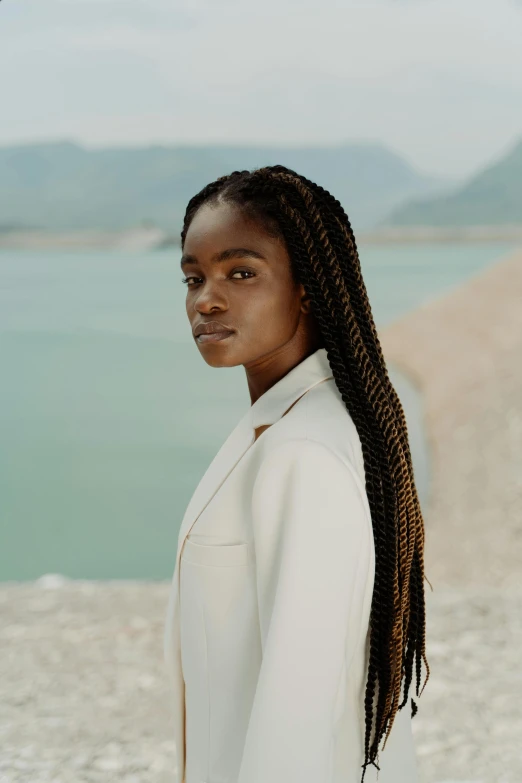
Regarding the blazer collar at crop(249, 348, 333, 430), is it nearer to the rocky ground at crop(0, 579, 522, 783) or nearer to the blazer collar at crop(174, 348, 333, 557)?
the blazer collar at crop(174, 348, 333, 557)

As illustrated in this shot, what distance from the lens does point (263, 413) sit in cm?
104

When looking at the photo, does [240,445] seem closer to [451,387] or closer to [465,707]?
[465,707]

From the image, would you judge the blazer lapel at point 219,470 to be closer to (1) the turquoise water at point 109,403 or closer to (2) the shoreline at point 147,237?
(1) the turquoise water at point 109,403

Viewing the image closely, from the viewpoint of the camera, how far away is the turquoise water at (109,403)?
10.7m

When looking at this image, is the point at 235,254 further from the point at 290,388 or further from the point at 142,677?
the point at 142,677

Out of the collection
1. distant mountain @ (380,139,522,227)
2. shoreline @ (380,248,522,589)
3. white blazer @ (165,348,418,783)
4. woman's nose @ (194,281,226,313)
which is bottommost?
white blazer @ (165,348,418,783)

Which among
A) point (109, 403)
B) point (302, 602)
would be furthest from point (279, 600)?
point (109, 403)

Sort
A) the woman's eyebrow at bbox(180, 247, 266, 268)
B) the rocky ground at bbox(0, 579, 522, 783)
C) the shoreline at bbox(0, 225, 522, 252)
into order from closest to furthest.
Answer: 1. the woman's eyebrow at bbox(180, 247, 266, 268)
2. the rocky ground at bbox(0, 579, 522, 783)
3. the shoreline at bbox(0, 225, 522, 252)

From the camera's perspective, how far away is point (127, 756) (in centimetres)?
257

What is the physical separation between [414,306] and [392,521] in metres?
16.7

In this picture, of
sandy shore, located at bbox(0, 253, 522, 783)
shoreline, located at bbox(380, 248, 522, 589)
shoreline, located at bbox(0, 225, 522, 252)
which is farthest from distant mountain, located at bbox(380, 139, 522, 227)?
sandy shore, located at bbox(0, 253, 522, 783)

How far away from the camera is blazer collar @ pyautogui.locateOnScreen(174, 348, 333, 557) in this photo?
3.35 ft

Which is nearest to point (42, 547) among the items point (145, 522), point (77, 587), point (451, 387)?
point (145, 522)

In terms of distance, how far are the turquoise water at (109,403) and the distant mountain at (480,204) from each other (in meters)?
3.54
